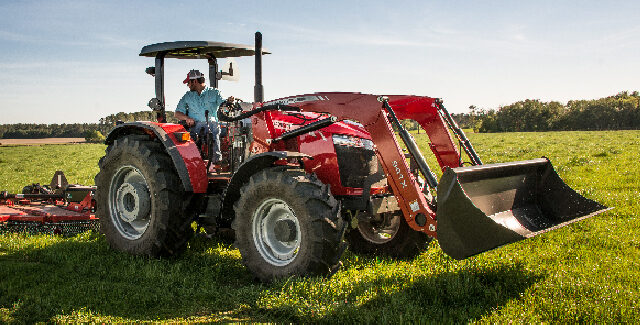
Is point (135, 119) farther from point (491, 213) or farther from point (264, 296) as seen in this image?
point (491, 213)

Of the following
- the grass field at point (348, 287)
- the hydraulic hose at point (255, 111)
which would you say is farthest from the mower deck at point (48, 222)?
the hydraulic hose at point (255, 111)

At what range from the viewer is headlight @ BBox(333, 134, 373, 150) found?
560cm

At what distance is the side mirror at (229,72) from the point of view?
728 centimetres

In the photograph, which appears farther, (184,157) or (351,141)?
(184,157)

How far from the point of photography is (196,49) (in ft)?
22.5

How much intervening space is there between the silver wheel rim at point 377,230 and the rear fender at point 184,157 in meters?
1.96

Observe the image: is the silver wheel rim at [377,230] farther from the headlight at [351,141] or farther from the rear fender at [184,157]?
the rear fender at [184,157]

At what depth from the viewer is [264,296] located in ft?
15.0

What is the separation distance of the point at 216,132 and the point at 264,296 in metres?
2.72

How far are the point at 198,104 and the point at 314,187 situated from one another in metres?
2.95

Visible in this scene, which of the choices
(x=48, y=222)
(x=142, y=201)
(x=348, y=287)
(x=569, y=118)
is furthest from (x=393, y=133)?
(x=569, y=118)

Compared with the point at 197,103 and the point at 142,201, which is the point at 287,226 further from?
the point at 197,103

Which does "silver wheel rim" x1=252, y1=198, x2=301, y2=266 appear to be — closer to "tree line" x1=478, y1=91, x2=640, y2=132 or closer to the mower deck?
the mower deck

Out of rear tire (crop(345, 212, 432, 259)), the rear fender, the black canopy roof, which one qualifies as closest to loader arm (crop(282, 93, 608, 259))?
rear tire (crop(345, 212, 432, 259))
